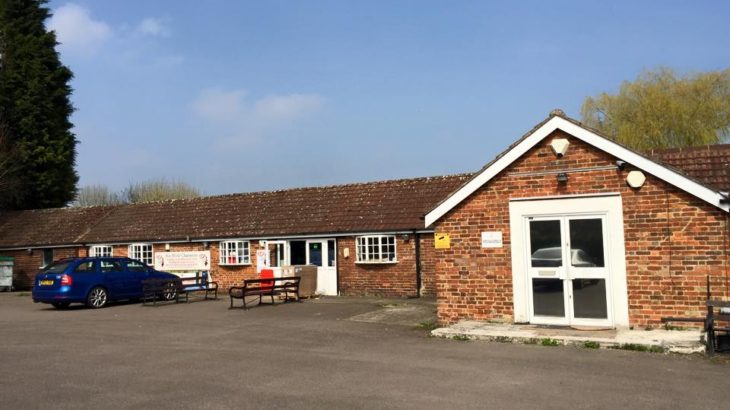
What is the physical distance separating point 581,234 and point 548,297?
1355 millimetres

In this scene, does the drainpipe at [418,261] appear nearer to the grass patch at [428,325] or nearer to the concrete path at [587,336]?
the grass patch at [428,325]

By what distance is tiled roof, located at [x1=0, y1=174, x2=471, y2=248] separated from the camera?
21469 mm

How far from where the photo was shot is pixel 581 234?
37.4 ft

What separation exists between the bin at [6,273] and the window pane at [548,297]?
25202 mm

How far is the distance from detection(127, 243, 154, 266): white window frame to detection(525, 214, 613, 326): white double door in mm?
18657

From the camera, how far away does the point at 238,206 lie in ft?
84.9

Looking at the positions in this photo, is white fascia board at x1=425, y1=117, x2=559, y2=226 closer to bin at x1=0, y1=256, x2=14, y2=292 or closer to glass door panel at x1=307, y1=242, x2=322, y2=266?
glass door panel at x1=307, y1=242, x2=322, y2=266

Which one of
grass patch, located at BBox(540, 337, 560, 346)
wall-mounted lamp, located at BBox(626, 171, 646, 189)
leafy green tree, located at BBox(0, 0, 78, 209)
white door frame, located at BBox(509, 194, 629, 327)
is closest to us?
grass patch, located at BBox(540, 337, 560, 346)

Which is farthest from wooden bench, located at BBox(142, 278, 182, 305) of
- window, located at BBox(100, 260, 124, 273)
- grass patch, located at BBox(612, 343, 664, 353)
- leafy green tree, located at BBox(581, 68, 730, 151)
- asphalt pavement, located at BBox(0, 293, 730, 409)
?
leafy green tree, located at BBox(581, 68, 730, 151)

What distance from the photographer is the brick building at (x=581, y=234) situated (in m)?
10.6

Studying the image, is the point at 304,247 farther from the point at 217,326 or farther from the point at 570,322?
the point at 570,322

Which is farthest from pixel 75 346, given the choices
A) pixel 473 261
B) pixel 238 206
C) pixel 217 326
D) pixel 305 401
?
pixel 238 206

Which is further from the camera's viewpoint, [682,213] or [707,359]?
[682,213]

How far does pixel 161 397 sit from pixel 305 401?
5.65 feet
